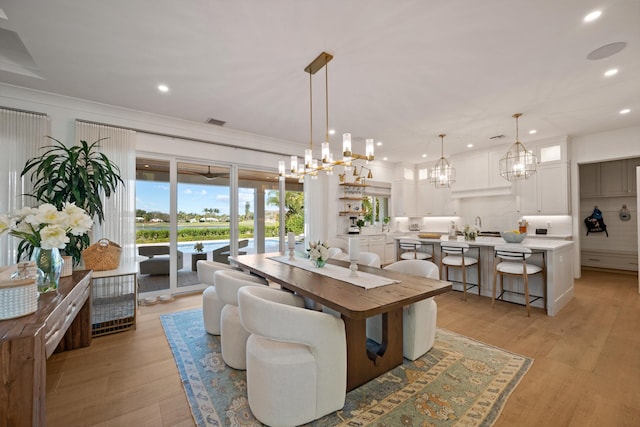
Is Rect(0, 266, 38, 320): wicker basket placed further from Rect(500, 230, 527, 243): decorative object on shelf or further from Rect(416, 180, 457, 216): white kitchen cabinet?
Rect(416, 180, 457, 216): white kitchen cabinet

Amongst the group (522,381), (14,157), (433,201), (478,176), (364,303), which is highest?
(478,176)

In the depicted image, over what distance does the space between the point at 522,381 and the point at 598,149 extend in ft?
18.3

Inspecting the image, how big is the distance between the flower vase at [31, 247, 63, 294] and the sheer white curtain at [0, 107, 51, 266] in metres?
2.29

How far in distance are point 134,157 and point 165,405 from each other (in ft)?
11.5

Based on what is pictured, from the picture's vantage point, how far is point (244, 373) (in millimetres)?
2180

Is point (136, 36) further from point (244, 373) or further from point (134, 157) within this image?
point (244, 373)

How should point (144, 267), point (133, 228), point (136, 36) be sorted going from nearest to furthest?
point (136, 36) → point (133, 228) → point (144, 267)

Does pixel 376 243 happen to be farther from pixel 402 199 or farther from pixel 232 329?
pixel 232 329

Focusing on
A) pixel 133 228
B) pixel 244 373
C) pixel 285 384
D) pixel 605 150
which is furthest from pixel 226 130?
pixel 605 150

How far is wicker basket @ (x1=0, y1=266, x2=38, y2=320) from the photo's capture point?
1.31m

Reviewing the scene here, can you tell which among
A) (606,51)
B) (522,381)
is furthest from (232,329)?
(606,51)

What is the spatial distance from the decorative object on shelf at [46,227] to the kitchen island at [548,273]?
454cm

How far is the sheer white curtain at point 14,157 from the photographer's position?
3178 millimetres

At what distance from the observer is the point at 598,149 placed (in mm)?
5184
